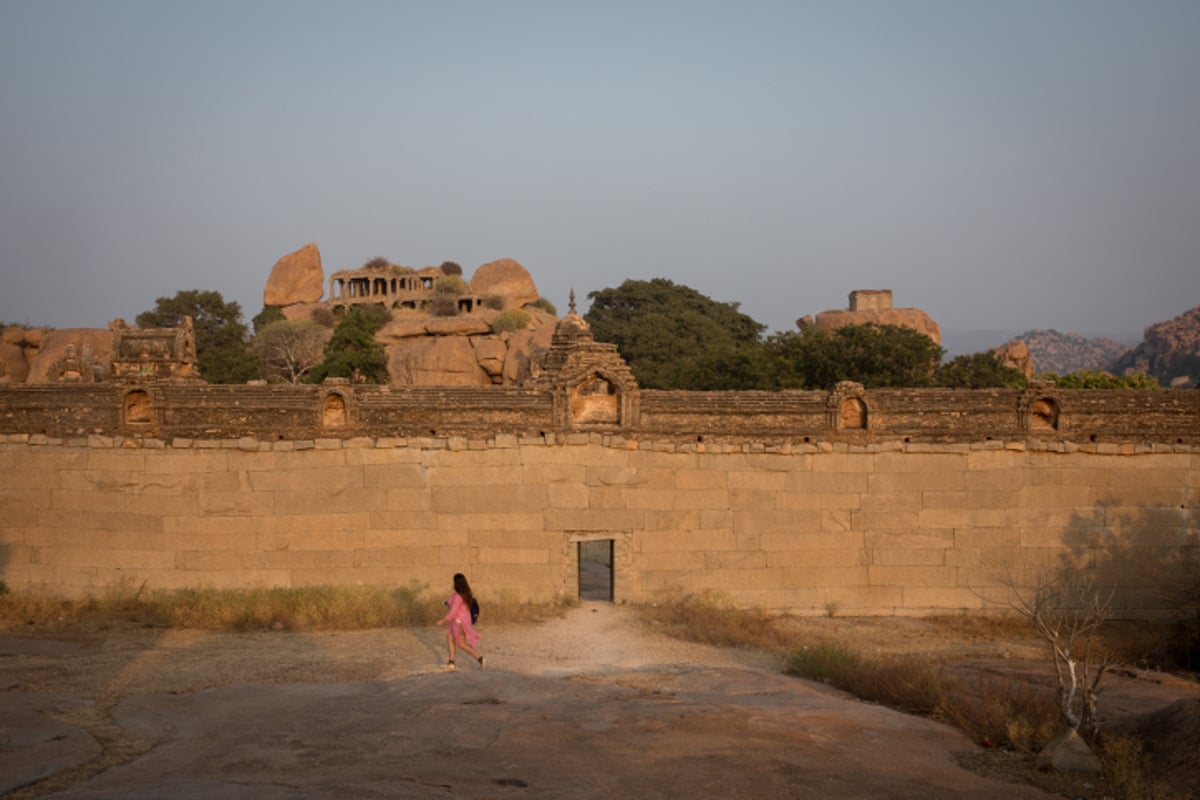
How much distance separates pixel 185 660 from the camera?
540 inches

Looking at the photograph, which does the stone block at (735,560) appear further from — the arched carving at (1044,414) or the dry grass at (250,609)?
the arched carving at (1044,414)

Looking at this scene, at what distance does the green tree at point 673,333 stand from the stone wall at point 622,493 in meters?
19.9

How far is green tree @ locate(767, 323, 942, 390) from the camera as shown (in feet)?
122

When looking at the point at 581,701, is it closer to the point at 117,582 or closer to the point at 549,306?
the point at 117,582

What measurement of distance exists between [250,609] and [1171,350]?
3525 inches

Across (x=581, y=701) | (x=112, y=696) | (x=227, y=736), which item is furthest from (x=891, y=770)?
(x=112, y=696)

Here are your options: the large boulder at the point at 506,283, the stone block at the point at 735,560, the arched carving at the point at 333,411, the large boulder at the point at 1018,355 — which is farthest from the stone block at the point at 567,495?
the large boulder at the point at 506,283

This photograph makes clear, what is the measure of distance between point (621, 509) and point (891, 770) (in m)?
9.22

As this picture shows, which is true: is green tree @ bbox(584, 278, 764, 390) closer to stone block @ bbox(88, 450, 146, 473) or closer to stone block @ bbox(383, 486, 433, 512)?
stone block @ bbox(383, 486, 433, 512)

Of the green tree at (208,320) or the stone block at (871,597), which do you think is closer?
the stone block at (871,597)

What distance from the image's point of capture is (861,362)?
37.5 metres

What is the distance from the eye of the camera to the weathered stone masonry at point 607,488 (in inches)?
686

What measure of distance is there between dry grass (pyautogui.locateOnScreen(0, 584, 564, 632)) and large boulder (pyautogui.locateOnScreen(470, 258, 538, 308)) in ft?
170

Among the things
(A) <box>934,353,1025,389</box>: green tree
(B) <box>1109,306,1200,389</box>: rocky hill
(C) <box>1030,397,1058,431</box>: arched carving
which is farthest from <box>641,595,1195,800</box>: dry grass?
(B) <box>1109,306,1200,389</box>: rocky hill
